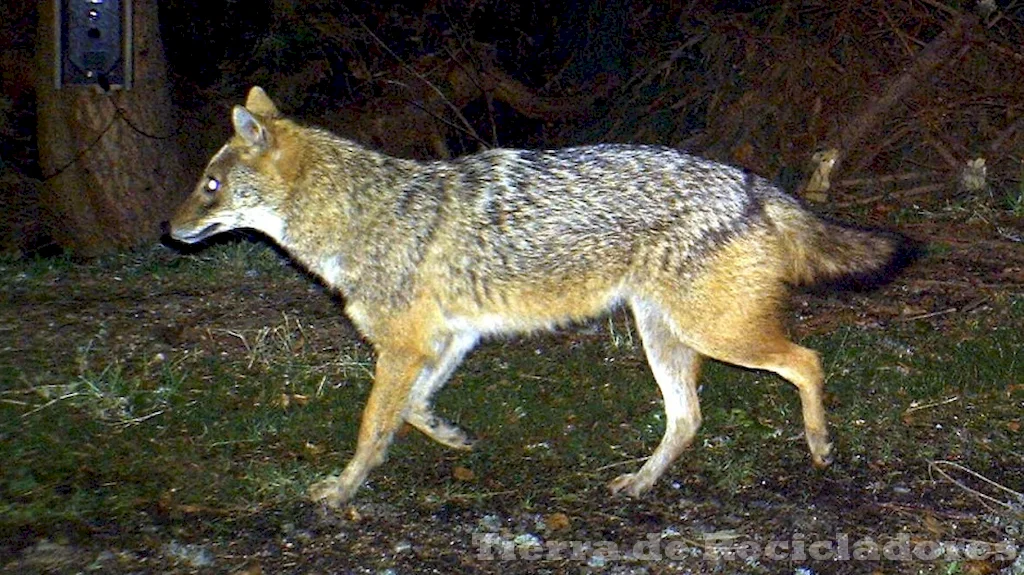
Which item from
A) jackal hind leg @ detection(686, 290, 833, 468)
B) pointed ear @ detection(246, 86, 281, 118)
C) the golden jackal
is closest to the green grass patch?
the golden jackal

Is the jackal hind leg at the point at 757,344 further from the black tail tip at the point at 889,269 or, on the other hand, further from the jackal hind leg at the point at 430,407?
the jackal hind leg at the point at 430,407

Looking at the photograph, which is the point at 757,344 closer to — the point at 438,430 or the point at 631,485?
the point at 631,485

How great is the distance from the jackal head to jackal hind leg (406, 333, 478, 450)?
904 mm

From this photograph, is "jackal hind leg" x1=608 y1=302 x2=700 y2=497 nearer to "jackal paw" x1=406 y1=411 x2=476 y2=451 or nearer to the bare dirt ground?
the bare dirt ground

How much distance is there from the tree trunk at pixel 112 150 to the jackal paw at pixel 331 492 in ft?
15.8

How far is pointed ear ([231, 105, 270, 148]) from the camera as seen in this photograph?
5376 mm

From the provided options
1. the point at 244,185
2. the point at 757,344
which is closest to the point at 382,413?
the point at 244,185

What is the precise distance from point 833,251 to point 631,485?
1331mm

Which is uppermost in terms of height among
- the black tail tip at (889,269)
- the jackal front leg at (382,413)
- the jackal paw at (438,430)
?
the black tail tip at (889,269)

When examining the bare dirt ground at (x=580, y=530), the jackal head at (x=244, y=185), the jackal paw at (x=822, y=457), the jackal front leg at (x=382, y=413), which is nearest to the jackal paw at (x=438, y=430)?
the bare dirt ground at (x=580, y=530)

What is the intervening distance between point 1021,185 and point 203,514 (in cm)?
639

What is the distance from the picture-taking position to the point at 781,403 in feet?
19.7

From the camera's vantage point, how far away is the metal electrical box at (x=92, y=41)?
8477 mm

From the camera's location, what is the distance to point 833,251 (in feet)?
17.5
